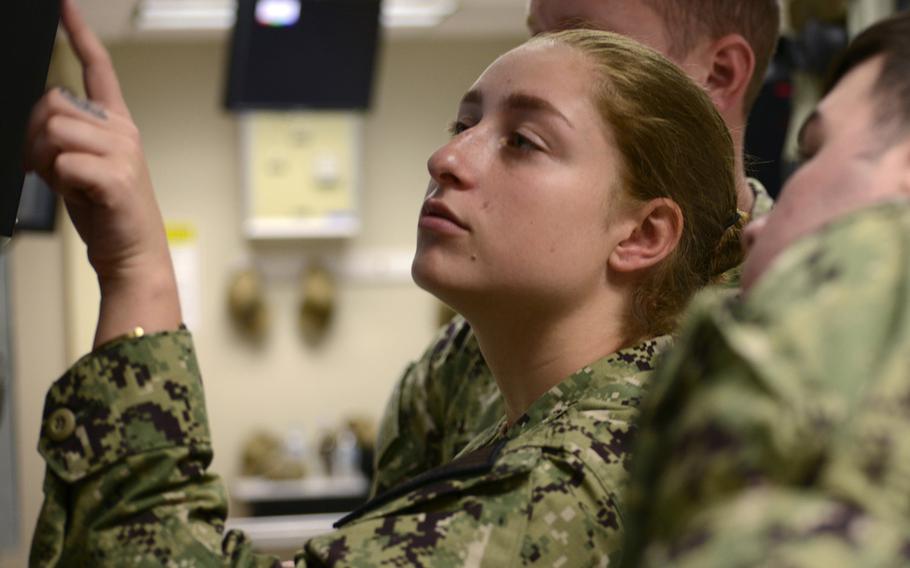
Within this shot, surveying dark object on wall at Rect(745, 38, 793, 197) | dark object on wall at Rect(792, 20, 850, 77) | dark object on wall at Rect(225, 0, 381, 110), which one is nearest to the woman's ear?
dark object on wall at Rect(745, 38, 793, 197)

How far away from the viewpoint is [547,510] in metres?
1.13

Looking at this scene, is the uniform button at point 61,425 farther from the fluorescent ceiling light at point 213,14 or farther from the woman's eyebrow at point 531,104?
the fluorescent ceiling light at point 213,14

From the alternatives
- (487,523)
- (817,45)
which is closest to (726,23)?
(487,523)

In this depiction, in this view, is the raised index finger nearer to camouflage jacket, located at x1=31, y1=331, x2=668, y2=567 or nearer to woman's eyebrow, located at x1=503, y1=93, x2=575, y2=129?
camouflage jacket, located at x1=31, y1=331, x2=668, y2=567

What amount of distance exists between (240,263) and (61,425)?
576cm

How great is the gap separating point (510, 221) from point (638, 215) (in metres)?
0.16

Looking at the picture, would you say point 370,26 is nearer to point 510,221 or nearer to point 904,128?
point 510,221

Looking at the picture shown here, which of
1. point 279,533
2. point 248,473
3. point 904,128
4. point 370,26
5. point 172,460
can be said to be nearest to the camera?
point 904,128

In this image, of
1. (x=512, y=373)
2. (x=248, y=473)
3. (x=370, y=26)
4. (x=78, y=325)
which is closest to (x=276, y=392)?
(x=248, y=473)

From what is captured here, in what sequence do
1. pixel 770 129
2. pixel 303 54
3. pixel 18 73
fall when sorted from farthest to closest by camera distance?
1. pixel 303 54
2. pixel 770 129
3. pixel 18 73

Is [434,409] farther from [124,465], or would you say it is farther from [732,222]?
[124,465]

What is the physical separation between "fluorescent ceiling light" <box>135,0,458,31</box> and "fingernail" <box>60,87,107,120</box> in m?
4.89

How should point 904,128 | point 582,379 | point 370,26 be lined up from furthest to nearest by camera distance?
point 370,26
point 582,379
point 904,128

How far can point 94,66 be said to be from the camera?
1060mm
